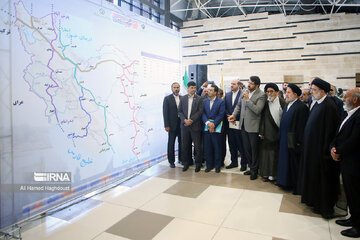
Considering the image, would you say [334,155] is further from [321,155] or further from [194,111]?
[194,111]

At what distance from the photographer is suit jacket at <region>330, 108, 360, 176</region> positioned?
7.50 ft

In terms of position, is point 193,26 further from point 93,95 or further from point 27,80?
point 27,80

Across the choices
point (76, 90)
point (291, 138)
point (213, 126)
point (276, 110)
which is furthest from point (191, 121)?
point (76, 90)

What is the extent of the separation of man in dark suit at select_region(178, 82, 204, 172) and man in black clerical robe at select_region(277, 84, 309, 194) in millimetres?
1426

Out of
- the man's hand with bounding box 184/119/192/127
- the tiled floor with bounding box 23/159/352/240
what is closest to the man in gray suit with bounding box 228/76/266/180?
the tiled floor with bounding box 23/159/352/240

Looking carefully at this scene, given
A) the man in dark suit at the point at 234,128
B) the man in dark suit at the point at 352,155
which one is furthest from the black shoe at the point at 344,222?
the man in dark suit at the point at 234,128

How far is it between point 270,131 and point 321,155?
3.49 feet

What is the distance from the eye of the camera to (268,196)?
3.32 meters

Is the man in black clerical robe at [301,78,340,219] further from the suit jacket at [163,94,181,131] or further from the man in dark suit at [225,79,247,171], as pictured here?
the suit jacket at [163,94,181,131]

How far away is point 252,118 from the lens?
12.8 feet

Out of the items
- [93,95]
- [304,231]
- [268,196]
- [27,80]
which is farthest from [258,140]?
[27,80]

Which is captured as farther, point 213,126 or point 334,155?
point 213,126

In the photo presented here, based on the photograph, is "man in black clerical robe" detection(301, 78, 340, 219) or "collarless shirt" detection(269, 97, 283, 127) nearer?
"man in black clerical robe" detection(301, 78, 340, 219)

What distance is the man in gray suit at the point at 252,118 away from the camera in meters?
3.80
